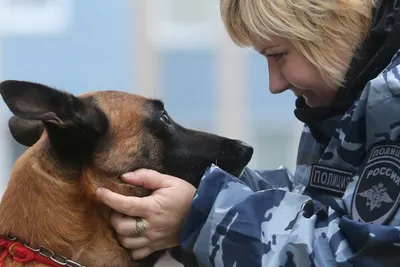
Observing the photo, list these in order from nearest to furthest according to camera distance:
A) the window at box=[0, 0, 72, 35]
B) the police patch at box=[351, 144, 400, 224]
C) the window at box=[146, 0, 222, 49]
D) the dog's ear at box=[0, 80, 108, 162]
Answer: the police patch at box=[351, 144, 400, 224] < the dog's ear at box=[0, 80, 108, 162] < the window at box=[0, 0, 72, 35] < the window at box=[146, 0, 222, 49]

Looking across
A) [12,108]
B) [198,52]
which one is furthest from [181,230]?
[198,52]

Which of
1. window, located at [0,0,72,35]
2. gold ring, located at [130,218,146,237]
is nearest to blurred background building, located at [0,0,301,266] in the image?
window, located at [0,0,72,35]

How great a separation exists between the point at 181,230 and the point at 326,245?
0.28 metres

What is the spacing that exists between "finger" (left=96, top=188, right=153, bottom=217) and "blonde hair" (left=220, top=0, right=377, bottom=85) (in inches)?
15.7

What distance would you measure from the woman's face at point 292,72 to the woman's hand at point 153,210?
298 millimetres

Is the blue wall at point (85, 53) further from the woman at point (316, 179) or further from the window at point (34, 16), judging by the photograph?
the woman at point (316, 179)

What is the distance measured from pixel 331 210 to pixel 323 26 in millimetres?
351

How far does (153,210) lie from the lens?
1.29 metres

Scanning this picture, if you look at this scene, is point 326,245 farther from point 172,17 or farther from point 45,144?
point 172,17

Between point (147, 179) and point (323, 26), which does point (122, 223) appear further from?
point (323, 26)

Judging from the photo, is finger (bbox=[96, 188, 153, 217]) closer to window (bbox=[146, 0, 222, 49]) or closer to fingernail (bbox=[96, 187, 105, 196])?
fingernail (bbox=[96, 187, 105, 196])

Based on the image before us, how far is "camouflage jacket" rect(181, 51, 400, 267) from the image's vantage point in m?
1.13

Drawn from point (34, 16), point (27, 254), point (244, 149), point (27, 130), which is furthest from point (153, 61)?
point (27, 254)

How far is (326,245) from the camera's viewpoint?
3.85 feet
